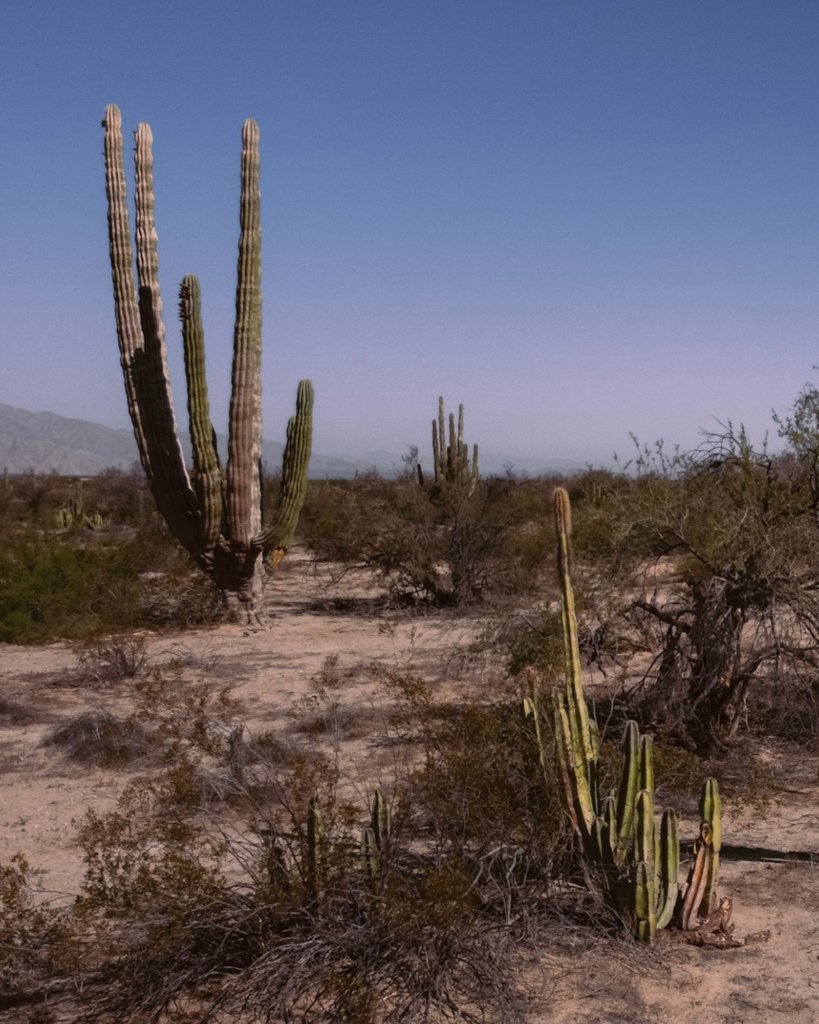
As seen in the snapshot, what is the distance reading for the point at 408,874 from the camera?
16.6 ft

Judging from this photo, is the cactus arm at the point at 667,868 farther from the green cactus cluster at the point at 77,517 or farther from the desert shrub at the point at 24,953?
the green cactus cluster at the point at 77,517

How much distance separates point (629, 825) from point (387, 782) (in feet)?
8.60

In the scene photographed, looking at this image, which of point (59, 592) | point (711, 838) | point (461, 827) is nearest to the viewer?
point (711, 838)

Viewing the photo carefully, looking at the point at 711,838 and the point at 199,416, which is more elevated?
the point at 199,416

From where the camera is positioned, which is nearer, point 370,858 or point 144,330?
point 370,858

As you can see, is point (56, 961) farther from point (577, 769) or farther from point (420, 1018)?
point (577, 769)

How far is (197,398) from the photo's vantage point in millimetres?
13203

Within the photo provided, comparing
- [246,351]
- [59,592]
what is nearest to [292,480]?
[246,351]

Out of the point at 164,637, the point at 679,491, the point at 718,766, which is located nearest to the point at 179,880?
the point at 718,766

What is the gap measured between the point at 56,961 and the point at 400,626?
9.93 meters

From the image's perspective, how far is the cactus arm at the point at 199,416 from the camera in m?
12.9

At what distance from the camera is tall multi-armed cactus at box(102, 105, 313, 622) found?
13.4m

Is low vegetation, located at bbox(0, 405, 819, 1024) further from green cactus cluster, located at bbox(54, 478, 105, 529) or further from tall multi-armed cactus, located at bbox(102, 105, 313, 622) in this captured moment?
green cactus cluster, located at bbox(54, 478, 105, 529)

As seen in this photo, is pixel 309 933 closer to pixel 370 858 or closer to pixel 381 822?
pixel 370 858
